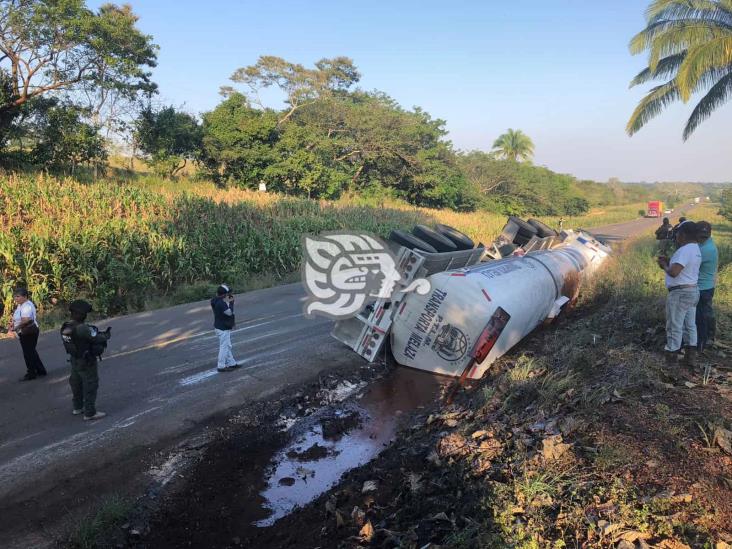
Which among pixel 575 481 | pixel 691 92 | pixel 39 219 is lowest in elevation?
pixel 575 481

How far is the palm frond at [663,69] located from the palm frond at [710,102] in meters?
1.76

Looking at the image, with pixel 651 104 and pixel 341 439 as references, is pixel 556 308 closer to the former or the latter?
pixel 341 439

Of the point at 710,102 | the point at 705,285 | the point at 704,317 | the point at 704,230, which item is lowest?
the point at 704,317

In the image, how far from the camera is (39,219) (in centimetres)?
1305

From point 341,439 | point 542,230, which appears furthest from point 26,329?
point 542,230

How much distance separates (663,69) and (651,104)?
1.22 meters

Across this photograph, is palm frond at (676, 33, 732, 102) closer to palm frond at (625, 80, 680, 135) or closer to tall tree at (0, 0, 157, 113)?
palm frond at (625, 80, 680, 135)

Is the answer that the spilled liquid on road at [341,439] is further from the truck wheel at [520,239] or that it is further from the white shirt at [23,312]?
the truck wheel at [520,239]

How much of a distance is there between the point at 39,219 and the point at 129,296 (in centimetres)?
337

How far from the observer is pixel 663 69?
56.7 ft

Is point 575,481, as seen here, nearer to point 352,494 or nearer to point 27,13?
point 352,494

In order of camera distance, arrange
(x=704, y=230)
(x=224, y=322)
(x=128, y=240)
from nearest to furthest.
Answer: (x=704, y=230)
(x=224, y=322)
(x=128, y=240)

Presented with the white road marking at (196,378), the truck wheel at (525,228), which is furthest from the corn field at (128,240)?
the truck wheel at (525,228)

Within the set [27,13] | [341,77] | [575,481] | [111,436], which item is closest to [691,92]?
[575,481]
